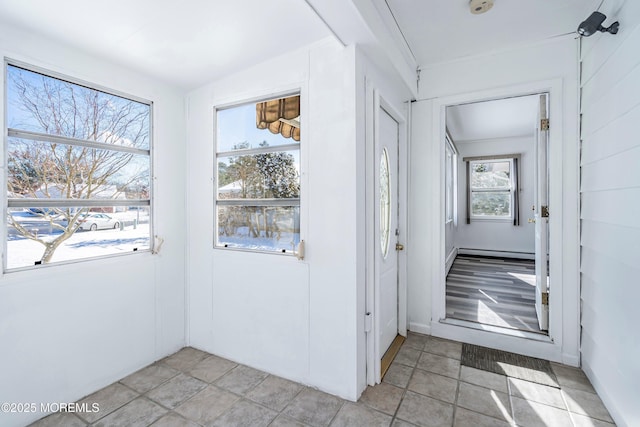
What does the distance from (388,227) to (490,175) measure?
16.3ft

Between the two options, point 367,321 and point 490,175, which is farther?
point 490,175

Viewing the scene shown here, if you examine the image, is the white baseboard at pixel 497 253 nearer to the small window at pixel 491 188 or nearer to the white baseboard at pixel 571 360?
the small window at pixel 491 188

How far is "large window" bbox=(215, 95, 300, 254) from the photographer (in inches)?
87.6

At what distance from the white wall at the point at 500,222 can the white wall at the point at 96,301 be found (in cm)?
587

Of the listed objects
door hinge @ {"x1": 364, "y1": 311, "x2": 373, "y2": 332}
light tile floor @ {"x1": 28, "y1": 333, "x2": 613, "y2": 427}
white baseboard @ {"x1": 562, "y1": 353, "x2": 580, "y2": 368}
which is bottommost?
light tile floor @ {"x1": 28, "y1": 333, "x2": 613, "y2": 427}

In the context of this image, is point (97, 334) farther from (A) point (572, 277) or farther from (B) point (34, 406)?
(A) point (572, 277)

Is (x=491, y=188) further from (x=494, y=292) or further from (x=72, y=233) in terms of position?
(x=72, y=233)

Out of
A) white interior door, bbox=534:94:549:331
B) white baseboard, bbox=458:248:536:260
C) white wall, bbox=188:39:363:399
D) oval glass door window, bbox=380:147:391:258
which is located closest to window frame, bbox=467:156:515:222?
white baseboard, bbox=458:248:536:260

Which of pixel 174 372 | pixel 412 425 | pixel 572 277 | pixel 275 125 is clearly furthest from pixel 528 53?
pixel 174 372

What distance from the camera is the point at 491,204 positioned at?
638 cm

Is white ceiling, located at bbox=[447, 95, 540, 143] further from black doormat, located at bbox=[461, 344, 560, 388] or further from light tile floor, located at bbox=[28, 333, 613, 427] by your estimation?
light tile floor, located at bbox=[28, 333, 613, 427]

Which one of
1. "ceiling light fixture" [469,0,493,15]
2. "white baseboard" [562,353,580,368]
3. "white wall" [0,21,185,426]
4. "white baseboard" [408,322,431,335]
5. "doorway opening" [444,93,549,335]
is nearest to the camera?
"white wall" [0,21,185,426]

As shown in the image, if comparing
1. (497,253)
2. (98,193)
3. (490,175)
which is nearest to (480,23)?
(98,193)

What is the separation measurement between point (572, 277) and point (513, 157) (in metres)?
4.55
